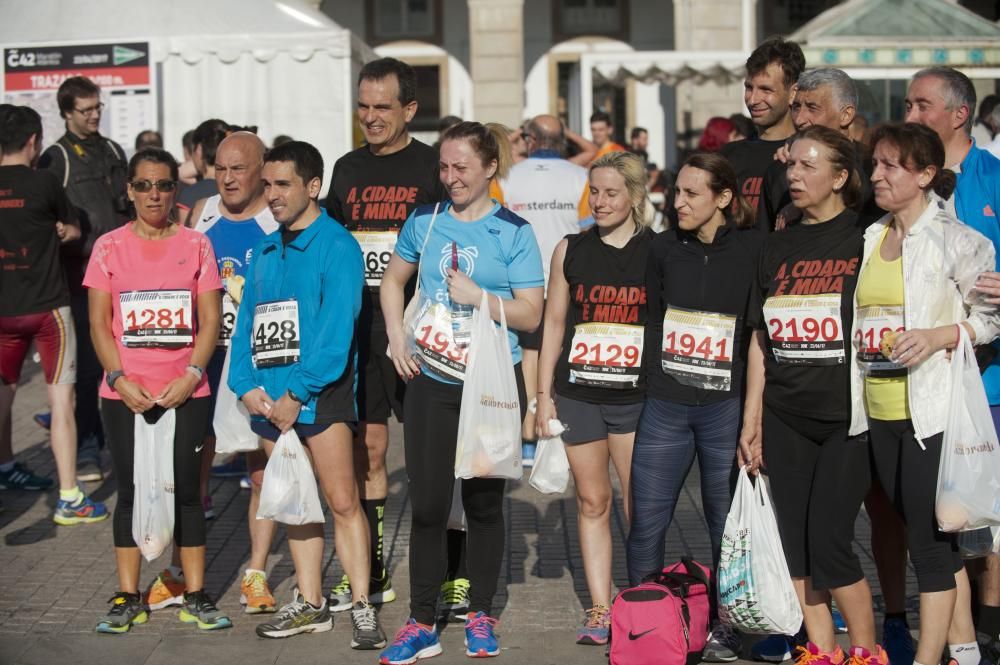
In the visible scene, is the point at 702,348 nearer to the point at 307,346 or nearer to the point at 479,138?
the point at 479,138

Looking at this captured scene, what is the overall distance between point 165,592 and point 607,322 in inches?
94.5

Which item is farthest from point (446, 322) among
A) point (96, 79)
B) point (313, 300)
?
point (96, 79)

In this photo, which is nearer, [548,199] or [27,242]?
[27,242]

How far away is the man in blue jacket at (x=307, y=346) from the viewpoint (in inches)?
212

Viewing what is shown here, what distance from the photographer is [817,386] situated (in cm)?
478

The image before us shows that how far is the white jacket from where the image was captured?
14.9ft

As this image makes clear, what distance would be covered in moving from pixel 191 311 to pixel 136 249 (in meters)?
0.36

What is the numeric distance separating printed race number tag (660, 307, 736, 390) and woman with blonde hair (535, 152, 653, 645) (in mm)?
252

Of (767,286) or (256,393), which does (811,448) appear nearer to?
(767,286)

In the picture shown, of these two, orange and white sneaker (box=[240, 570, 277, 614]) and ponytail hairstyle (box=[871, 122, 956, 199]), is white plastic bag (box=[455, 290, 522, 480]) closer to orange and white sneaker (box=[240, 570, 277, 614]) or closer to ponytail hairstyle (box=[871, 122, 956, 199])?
orange and white sneaker (box=[240, 570, 277, 614])

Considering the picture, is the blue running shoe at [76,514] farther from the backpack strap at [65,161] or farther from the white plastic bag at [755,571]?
the white plastic bag at [755,571]

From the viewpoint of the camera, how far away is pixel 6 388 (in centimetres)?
811

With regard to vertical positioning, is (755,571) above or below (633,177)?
below

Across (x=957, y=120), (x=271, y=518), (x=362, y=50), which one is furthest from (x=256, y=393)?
(x=362, y=50)
